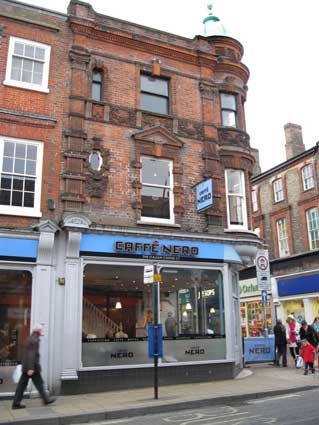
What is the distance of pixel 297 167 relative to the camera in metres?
28.3

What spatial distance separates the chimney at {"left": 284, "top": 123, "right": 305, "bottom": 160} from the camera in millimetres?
30219

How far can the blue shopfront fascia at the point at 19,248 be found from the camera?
11.4 m

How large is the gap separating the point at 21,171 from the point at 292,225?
66.6 feet

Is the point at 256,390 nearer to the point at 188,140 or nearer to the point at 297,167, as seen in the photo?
the point at 188,140

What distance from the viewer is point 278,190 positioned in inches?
1187

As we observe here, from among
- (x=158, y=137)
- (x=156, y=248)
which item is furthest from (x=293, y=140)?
(x=156, y=248)

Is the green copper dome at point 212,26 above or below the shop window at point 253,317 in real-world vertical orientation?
above

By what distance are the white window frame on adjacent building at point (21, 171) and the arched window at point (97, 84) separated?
2589 millimetres

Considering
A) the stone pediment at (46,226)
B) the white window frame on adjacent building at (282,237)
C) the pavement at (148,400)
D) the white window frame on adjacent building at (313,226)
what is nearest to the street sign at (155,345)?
the pavement at (148,400)

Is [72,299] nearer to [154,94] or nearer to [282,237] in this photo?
[154,94]

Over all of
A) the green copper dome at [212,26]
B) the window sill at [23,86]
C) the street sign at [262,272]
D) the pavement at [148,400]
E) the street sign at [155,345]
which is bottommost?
the pavement at [148,400]

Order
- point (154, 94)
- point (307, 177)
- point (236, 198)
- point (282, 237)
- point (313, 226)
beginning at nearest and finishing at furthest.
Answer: point (154, 94)
point (236, 198)
point (313, 226)
point (307, 177)
point (282, 237)

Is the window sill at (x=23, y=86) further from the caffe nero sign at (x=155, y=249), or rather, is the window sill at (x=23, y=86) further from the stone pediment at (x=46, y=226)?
the caffe nero sign at (x=155, y=249)

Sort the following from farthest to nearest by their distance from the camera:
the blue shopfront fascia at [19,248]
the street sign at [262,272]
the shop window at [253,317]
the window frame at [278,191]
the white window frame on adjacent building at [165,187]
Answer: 1. the window frame at [278,191]
2. the shop window at [253,317]
3. the street sign at [262,272]
4. the white window frame on adjacent building at [165,187]
5. the blue shopfront fascia at [19,248]
